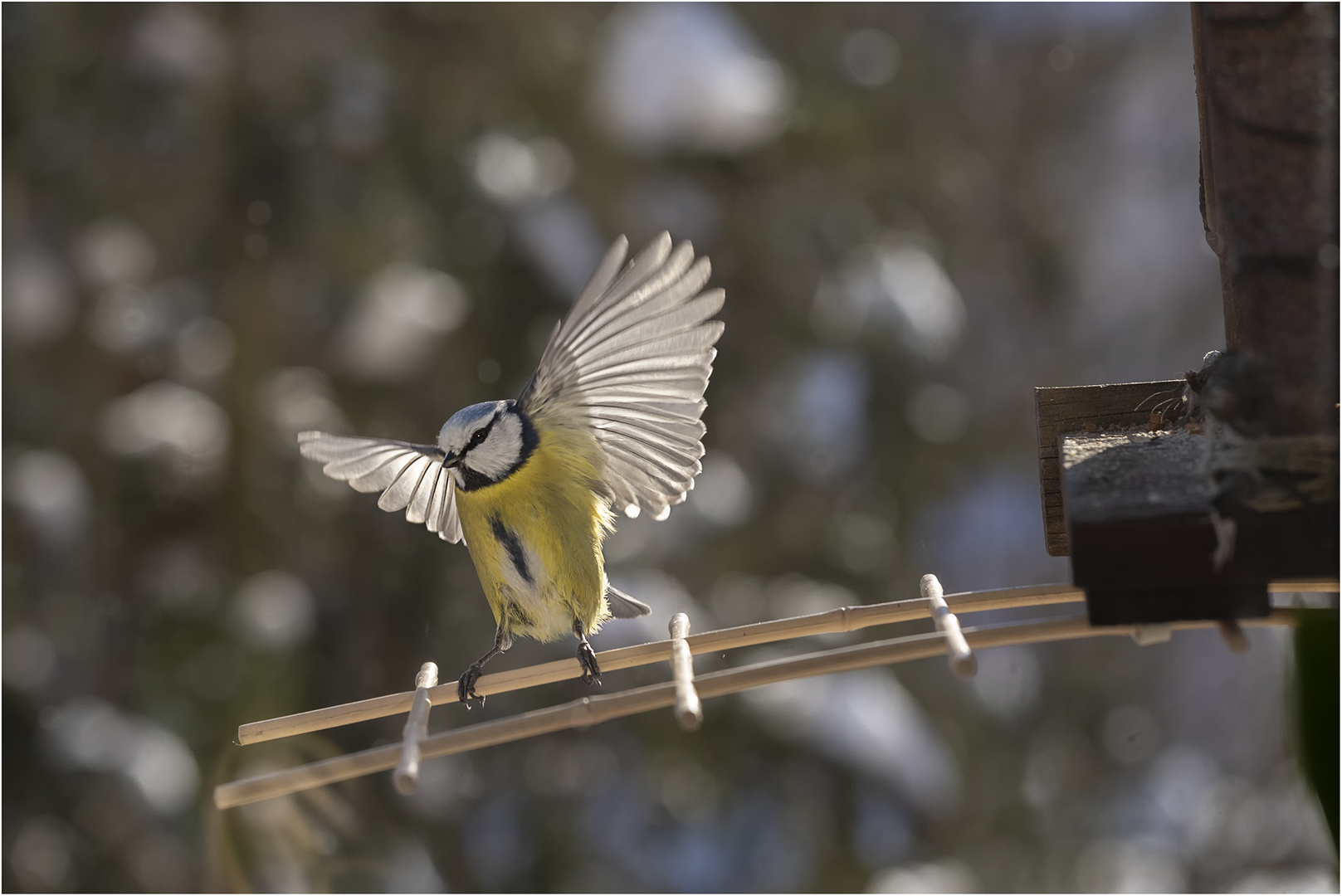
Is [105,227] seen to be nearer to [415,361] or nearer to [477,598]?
[415,361]

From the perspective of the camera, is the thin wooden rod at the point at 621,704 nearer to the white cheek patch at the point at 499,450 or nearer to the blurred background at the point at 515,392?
the white cheek patch at the point at 499,450

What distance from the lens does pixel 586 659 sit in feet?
3.28

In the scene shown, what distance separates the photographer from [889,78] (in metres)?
3.17

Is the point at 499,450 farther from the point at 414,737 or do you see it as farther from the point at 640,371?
the point at 414,737

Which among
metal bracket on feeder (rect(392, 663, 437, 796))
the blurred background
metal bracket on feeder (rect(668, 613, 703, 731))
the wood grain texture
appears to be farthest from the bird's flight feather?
the blurred background

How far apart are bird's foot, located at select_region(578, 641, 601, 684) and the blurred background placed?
1.30 metres

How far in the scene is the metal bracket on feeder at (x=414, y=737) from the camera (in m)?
0.65

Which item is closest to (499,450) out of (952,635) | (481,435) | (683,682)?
(481,435)

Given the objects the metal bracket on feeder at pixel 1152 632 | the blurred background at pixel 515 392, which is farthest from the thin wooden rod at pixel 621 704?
the blurred background at pixel 515 392

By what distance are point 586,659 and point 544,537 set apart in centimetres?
14

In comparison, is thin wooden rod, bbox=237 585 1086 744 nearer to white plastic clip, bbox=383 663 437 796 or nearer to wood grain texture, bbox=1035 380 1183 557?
white plastic clip, bbox=383 663 437 796

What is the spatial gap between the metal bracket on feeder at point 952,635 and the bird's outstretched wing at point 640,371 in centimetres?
29

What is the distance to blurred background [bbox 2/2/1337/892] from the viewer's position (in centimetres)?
259

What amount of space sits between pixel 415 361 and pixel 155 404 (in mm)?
738
